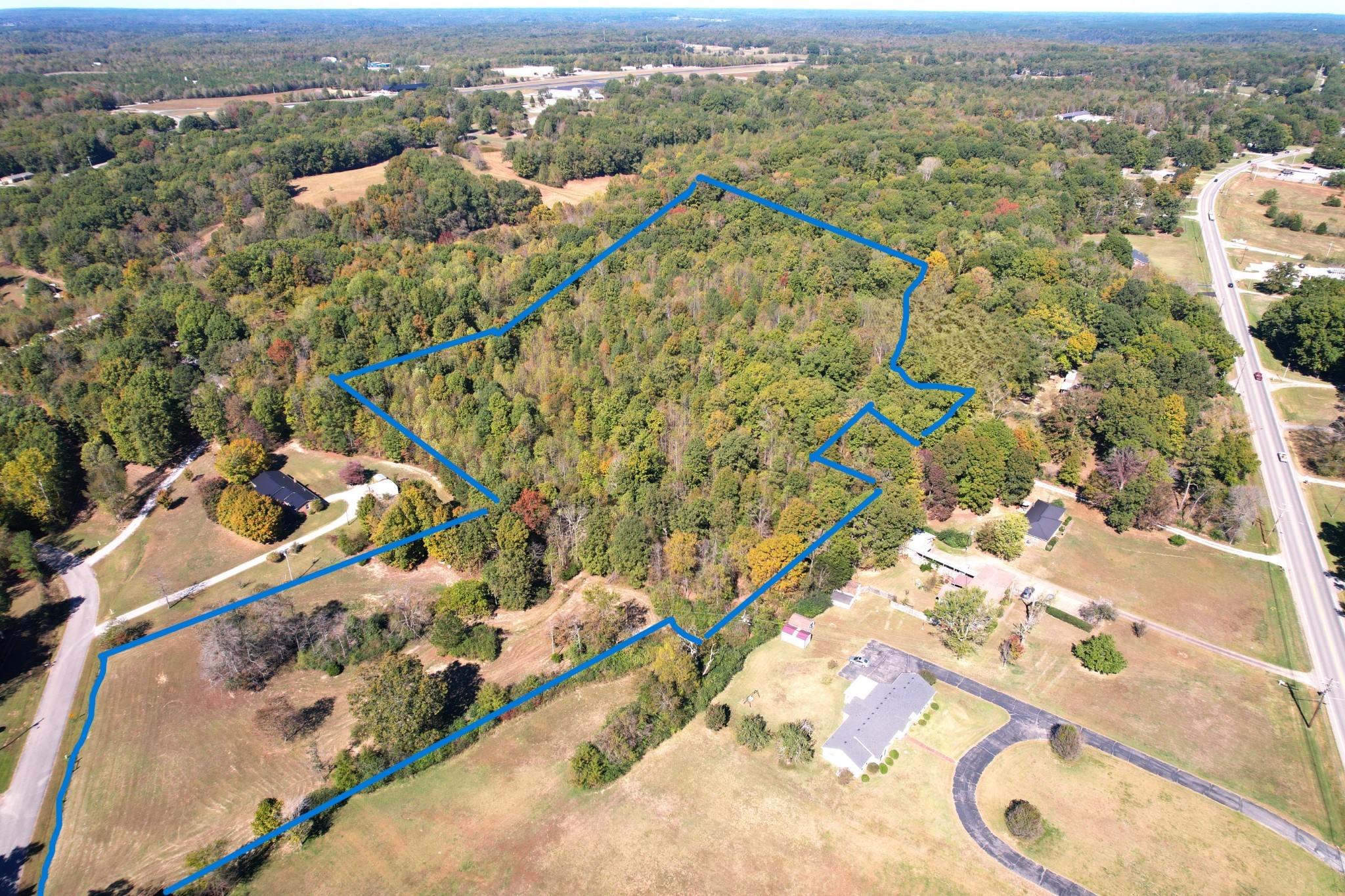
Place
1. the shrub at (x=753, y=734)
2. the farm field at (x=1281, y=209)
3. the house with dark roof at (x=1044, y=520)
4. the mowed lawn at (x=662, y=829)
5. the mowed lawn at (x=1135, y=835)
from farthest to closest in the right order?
1. the farm field at (x=1281, y=209)
2. the house with dark roof at (x=1044, y=520)
3. the shrub at (x=753, y=734)
4. the mowed lawn at (x=662, y=829)
5. the mowed lawn at (x=1135, y=835)

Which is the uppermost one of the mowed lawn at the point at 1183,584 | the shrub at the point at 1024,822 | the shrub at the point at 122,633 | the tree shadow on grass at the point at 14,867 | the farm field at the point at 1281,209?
the farm field at the point at 1281,209

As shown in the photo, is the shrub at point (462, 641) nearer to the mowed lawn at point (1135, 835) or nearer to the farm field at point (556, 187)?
the mowed lawn at point (1135, 835)

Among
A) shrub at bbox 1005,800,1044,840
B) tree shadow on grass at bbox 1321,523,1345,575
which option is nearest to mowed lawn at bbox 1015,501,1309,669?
tree shadow on grass at bbox 1321,523,1345,575

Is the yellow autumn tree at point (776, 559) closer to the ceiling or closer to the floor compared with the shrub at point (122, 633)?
closer to the ceiling

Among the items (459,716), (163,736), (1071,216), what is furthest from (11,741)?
(1071,216)

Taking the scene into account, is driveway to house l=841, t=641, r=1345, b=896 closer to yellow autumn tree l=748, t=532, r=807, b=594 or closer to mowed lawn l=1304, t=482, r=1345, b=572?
yellow autumn tree l=748, t=532, r=807, b=594

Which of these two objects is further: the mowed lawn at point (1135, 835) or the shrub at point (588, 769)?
the shrub at point (588, 769)

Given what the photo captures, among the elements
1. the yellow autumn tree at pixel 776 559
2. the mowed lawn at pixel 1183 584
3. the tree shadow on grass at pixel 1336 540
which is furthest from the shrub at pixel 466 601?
the tree shadow on grass at pixel 1336 540
